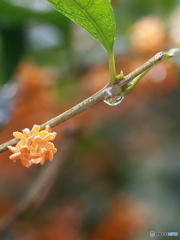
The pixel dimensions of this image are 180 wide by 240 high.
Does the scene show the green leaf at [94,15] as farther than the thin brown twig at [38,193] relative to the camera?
No

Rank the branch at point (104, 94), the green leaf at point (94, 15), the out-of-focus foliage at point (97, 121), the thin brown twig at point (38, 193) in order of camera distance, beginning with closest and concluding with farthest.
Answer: the branch at point (104, 94) < the green leaf at point (94, 15) < the thin brown twig at point (38, 193) < the out-of-focus foliage at point (97, 121)

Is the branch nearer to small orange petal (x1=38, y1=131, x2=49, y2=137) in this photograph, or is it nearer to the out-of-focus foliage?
small orange petal (x1=38, y1=131, x2=49, y2=137)

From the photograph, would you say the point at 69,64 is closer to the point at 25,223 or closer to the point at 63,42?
the point at 63,42

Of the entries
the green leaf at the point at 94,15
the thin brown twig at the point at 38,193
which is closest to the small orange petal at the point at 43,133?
the green leaf at the point at 94,15

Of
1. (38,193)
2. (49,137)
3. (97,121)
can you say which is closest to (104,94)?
(49,137)

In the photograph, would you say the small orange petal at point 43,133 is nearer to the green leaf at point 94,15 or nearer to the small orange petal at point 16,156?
the small orange petal at point 16,156

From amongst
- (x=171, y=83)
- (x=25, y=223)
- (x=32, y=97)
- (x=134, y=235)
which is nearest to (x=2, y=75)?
(x=32, y=97)
